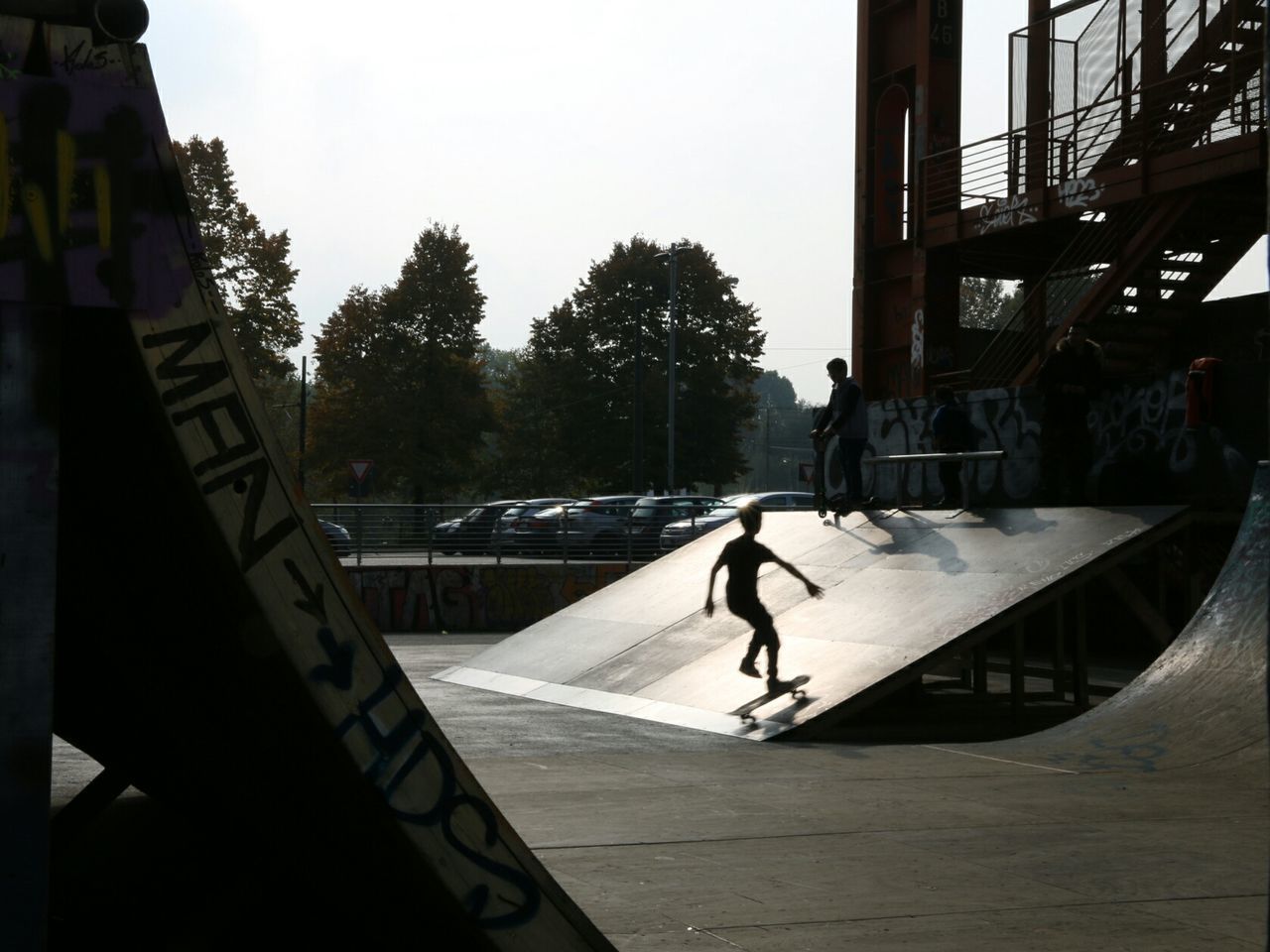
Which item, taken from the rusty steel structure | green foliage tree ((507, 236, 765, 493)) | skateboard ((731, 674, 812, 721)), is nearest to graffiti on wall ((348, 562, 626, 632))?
the rusty steel structure

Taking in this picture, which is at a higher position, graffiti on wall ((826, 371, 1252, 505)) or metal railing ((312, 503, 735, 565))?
graffiti on wall ((826, 371, 1252, 505))

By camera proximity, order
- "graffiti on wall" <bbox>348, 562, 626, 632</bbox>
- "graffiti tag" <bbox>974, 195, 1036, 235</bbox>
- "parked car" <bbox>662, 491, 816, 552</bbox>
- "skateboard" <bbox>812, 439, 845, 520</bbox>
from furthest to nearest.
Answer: "parked car" <bbox>662, 491, 816, 552</bbox>
"graffiti on wall" <bbox>348, 562, 626, 632</bbox>
"graffiti tag" <bbox>974, 195, 1036, 235</bbox>
"skateboard" <bbox>812, 439, 845, 520</bbox>

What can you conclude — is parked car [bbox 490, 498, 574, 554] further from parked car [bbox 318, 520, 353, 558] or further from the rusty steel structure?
the rusty steel structure

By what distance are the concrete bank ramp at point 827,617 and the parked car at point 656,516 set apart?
1044cm

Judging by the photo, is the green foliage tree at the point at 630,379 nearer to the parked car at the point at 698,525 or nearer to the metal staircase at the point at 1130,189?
the parked car at the point at 698,525

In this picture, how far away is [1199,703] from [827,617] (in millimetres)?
3924

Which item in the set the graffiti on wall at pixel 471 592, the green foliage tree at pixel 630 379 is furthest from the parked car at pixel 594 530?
the green foliage tree at pixel 630 379

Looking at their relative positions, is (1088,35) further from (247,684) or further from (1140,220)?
(247,684)

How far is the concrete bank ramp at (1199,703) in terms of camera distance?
9367 millimetres

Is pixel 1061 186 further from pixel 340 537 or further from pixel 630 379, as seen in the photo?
pixel 630 379

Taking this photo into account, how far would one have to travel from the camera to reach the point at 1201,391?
42.9 ft

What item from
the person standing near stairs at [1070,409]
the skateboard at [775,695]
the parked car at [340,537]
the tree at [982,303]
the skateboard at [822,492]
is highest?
the tree at [982,303]

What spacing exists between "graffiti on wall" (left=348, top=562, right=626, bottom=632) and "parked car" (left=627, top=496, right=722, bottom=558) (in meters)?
1.54

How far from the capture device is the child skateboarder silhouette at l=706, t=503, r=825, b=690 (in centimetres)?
1198
